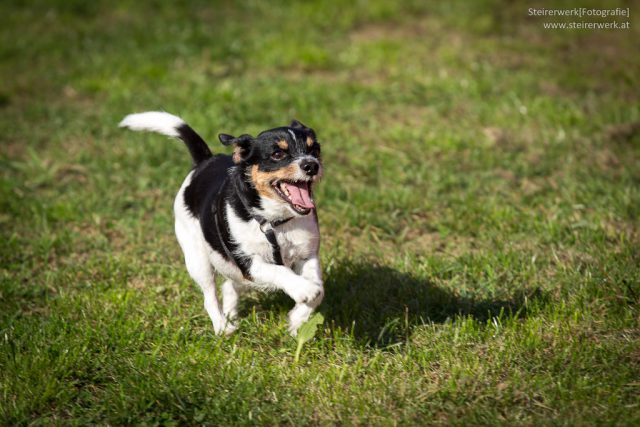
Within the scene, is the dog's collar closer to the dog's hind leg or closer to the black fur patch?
the black fur patch

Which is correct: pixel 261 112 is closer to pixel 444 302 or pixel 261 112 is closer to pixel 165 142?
pixel 165 142

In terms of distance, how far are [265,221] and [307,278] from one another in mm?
392

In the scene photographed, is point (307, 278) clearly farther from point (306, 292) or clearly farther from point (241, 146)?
point (241, 146)

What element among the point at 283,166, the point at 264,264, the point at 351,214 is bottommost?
the point at 351,214

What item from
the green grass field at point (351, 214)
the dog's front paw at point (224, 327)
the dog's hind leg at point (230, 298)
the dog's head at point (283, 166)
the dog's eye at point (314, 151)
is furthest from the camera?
the dog's hind leg at point (230, 298)

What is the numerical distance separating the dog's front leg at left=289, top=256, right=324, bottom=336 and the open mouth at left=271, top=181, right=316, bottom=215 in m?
0.35

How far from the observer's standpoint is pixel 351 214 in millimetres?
6219

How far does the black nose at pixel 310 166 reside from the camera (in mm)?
4086

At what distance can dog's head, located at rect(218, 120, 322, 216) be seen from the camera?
163 inches

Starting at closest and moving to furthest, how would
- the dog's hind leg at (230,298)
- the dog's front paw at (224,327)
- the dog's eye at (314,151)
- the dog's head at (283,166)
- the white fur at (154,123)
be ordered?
the dog's head at (283,166) → the dog's eye at (314,151) → the dog's front paw at (224,327) → the dog's hind leg at (230,298) → the white fur at (154,123)

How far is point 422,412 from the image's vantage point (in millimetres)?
3863

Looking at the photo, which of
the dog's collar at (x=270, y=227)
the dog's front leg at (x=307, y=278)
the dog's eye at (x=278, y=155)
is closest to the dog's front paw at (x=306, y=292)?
the dog's front leg at (x=307, y=278)

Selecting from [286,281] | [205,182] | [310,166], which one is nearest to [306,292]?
[286,281]

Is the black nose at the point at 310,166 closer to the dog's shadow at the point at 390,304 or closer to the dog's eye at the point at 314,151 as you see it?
the dog's eye at the point at 314,151
